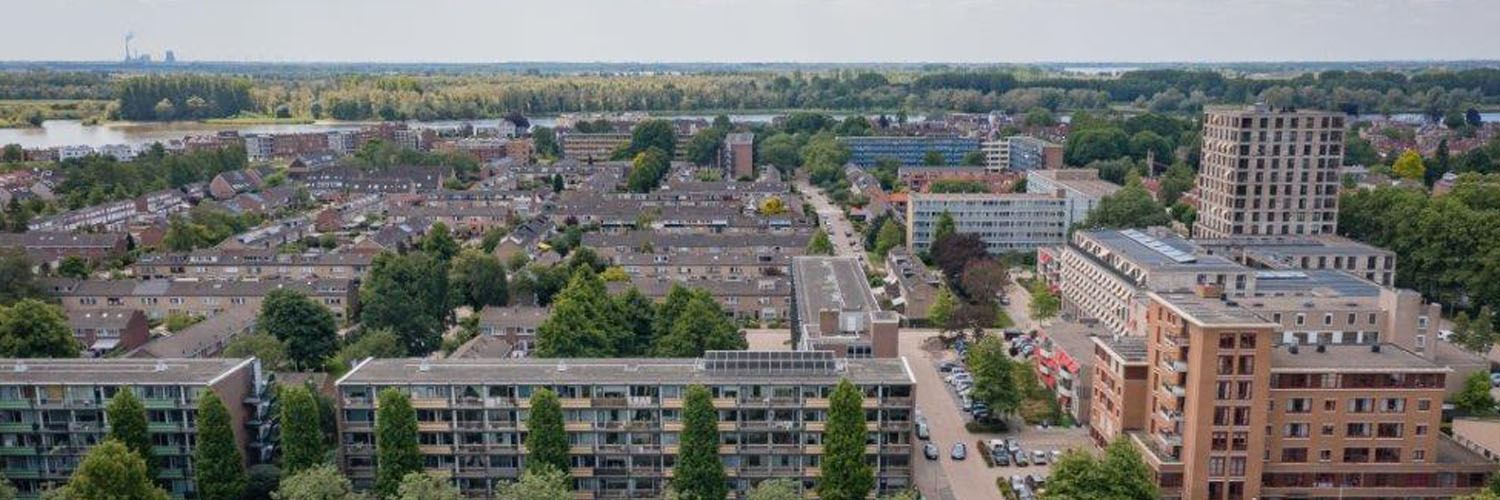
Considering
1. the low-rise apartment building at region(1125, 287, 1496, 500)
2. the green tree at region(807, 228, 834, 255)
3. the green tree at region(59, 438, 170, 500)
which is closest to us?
the green tree at region(59, 438, 170, 500)

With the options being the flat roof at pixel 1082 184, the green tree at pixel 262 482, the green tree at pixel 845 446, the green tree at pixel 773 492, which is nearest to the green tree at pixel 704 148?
the flat roof at pixel 1082 184

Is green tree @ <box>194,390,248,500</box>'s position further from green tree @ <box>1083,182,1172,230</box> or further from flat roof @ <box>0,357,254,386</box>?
green tree @ <box>1083,182,1172,230</box>

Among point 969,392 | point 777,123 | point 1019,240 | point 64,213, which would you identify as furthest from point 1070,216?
point 777,123

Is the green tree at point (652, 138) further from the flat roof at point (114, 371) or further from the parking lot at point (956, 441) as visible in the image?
the flat roof at point (114, 371)

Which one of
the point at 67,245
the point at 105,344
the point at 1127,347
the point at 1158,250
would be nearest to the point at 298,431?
the point at 105,344

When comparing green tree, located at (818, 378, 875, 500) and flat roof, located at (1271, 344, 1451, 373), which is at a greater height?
flat roof, located at (1271, 344, 1451, 373)

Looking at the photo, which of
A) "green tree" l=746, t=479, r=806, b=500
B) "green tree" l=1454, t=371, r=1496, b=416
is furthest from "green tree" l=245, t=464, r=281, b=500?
"green tree" l=1454, t=371, r=1496, b=416

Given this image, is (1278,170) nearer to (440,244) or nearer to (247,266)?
(440,244)
